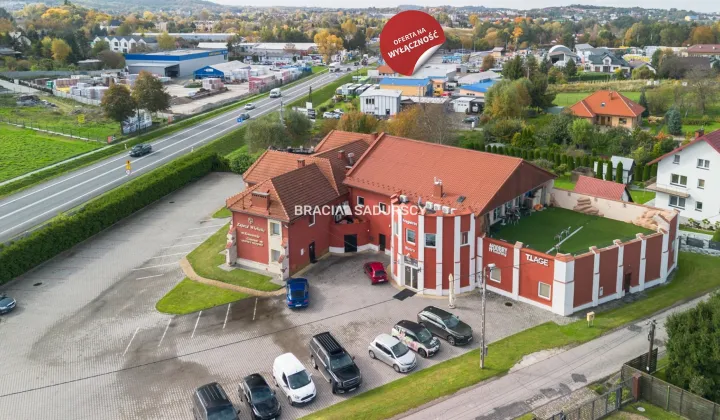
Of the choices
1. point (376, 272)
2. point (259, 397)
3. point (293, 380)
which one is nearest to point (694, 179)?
point (376, 272)

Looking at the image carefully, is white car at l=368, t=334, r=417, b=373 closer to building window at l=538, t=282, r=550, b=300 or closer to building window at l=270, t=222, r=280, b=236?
building window at l=538, t=282, r=550, b=300

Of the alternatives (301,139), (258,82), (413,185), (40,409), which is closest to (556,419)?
(413,185)

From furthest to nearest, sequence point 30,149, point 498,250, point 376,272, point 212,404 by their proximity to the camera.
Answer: point 30,149 → point 376,272 → point 498,250 → point 212,404

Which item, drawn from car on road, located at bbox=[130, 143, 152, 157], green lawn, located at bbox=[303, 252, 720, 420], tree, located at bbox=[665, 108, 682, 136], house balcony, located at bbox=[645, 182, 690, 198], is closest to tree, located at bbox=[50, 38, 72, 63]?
car on road, located at bbox=[130, 143, 152, 157]

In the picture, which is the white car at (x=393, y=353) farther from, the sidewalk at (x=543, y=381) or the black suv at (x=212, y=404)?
the black suv at (x=212, y=404)

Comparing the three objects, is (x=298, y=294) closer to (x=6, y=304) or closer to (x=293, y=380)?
(x=293, y=380)

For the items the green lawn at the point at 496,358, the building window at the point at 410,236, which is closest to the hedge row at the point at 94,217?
the building window at the point at 410,236
